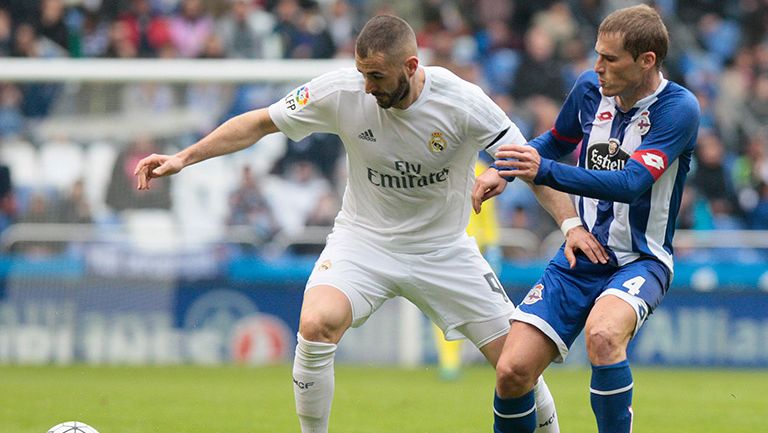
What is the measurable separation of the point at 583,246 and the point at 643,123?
70 cm

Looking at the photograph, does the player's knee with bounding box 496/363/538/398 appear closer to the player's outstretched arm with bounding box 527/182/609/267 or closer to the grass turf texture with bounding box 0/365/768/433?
the player's outstretched arm with bounding box 527/182/609/267

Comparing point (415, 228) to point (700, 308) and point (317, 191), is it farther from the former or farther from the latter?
point (700, 308)

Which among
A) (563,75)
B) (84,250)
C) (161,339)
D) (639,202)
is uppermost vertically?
(639,202)

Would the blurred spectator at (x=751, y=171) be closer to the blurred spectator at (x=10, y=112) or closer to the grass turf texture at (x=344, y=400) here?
the grass turf texture at (x=344, y=400)

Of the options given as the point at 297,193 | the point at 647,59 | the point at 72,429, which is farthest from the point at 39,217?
the point at 647,59

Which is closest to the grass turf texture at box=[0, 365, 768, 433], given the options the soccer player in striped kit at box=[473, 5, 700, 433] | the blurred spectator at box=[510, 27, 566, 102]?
the soccer player in striped kit at box=[473, 5, 700, 433]

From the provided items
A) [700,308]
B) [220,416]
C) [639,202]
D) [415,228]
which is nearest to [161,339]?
[220,416]

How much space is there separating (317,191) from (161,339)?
8.02 feet

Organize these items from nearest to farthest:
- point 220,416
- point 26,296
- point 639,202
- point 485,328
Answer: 1. point 639,202
2. point 485,328
3. point 220,416
4. point 26,296

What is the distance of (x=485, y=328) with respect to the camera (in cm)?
700

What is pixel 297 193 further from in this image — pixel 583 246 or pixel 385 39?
pixel 583 246

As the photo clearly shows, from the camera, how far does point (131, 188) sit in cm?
1409

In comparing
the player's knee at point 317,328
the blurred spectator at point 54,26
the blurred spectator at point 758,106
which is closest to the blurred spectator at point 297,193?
the blurred spectator at point 54,26

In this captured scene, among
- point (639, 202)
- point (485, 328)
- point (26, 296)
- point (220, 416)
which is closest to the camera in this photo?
A: point (639, 202)
